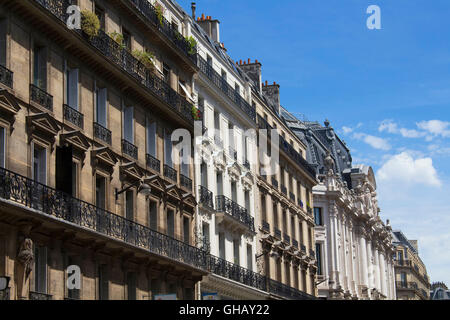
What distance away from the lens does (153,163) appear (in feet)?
108

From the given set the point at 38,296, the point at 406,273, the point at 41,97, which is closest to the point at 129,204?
the point at 41,97

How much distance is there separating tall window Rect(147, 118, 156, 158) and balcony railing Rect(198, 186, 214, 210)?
520 centimetres

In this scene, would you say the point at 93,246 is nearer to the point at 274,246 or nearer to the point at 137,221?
the point at 137,221

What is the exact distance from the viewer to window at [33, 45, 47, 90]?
82.3 feet

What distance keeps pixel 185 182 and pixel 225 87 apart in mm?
7855

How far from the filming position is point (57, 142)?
25.6m

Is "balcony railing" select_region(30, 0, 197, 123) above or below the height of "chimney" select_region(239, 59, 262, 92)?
below

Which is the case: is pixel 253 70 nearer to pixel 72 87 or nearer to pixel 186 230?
pixel 186 230

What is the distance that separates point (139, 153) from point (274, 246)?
1827 cm

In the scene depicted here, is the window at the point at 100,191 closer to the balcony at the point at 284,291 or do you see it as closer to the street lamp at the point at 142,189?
the street lamp at the point at 142,189

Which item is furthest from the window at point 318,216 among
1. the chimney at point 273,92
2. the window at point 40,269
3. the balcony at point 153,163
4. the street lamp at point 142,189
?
the window at point 40,269

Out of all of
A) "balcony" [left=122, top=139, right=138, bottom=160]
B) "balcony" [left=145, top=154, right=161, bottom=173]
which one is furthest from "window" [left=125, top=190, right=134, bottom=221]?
"balcony" [left=145, top=154, right=161, bottom=173]

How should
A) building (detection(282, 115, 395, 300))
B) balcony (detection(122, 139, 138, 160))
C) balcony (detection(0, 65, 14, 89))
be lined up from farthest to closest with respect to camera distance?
building (detection(282, 115, 395, 300)) → balcony (detection(122, 139, 138, 160)) → balcony (detection(0, 65, 14, 89))

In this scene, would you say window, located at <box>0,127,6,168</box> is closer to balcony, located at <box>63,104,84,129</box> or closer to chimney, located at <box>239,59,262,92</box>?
balcony, located at <box>63,104,84,129</box>
